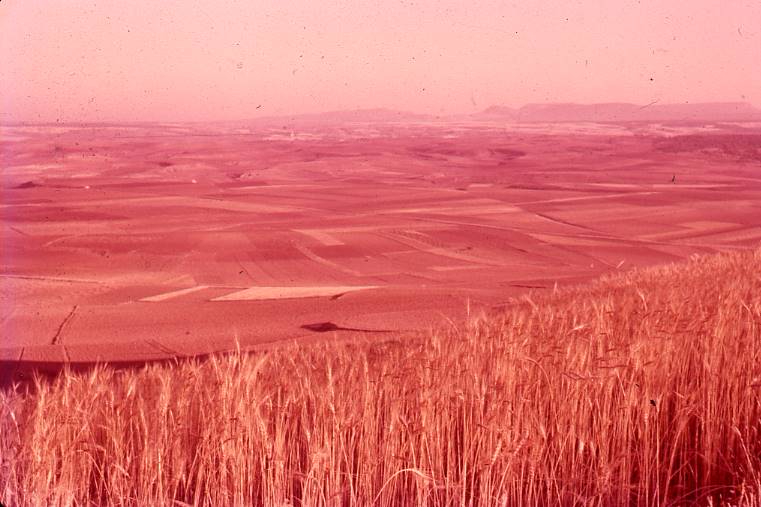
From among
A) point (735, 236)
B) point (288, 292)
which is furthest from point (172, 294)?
point (735, 236)

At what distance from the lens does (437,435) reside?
3301mm

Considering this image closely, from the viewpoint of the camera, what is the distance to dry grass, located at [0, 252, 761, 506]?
3.11 meters

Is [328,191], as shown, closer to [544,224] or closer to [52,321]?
[544,224]

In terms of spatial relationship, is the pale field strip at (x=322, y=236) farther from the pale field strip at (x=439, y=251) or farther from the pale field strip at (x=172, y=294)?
the pale field strip at (x=172, y=294)

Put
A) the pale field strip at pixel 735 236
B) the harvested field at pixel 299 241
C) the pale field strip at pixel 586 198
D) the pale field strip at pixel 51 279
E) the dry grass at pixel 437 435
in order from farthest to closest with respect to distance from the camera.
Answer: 1. the pale field strip at pixel 586 198
2. the pale field strip at pixel 735 236
3. the pale field strip at pixel 51 279
4. the harvested field at pixel 299 241
5. the dry grass at pixel 437 435

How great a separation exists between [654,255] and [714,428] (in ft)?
41.2

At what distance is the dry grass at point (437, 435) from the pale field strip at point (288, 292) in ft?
23.2

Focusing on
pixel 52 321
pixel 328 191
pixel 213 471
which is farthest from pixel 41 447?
pixel 328 191

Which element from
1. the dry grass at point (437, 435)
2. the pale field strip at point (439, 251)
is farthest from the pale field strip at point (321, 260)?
the dry grass at point (437, 435)

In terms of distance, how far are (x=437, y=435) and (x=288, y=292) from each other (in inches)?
325

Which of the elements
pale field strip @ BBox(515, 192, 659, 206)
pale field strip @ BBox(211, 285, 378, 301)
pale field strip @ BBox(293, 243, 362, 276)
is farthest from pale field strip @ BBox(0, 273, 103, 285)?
pale field strip @ BBox(515, 192, 659, 206)

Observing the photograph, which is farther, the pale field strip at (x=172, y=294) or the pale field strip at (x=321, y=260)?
the pale field strip at (x=321, y=260)

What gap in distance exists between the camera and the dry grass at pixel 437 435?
3113 mm

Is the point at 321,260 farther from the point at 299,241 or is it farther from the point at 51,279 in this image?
the point at 51,279
